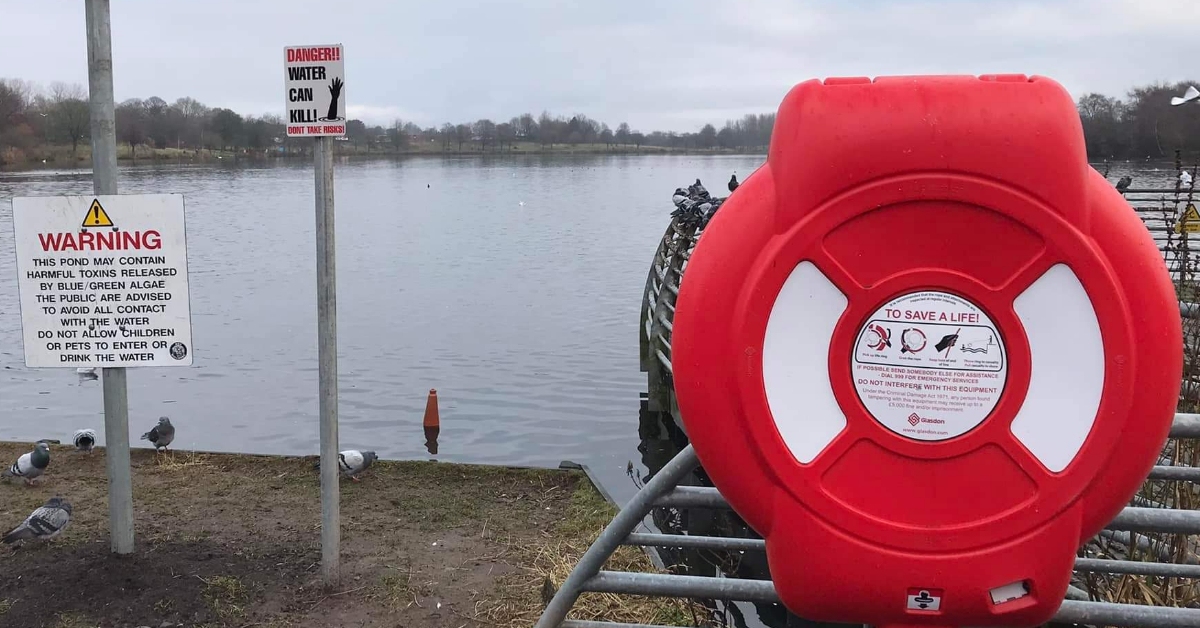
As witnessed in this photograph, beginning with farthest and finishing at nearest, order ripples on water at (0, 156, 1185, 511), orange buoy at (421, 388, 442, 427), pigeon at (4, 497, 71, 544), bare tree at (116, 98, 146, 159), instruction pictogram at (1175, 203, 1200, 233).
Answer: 1. bare tree at (116, 98, 146, 159)
2. ripples on water at (0, 156, 1185, 511)
3. orange buoy at (421, 388, 442, 427)
4. instruction pictogram at (1175, 203, 1200, 233)
5. pigeon at (4, 497, 71, 544)

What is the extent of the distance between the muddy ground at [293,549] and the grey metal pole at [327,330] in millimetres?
443

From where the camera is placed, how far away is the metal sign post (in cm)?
438

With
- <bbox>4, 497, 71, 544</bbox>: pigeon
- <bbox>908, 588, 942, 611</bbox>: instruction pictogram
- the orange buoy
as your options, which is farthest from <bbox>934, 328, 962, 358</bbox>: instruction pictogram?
the orange buoy

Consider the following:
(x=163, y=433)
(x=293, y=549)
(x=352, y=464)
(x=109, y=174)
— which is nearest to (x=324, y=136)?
(x=109, y=174)

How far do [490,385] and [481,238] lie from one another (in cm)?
2188

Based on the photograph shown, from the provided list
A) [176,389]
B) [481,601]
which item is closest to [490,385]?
[176,389]

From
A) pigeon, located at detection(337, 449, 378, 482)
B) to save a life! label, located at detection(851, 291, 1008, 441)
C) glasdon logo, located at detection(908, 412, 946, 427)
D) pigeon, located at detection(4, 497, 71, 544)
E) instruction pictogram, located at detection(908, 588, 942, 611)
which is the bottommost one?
pigeon, located at detection(337, 449, 378, 482)

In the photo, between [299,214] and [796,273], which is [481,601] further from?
[299,214]

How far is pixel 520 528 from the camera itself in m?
5.81

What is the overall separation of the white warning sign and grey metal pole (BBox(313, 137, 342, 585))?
74cm

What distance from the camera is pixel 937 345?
1.70 m

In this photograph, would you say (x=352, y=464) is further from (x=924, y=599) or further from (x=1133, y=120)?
(x=1133, y=120)

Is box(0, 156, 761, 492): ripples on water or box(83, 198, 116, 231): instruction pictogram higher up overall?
box(83, 198, 116, 231): instruction pictogram

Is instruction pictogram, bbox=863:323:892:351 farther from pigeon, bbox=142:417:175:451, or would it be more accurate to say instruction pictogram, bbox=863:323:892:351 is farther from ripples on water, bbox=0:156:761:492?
ripples on water, bbox=0:156:761:492
